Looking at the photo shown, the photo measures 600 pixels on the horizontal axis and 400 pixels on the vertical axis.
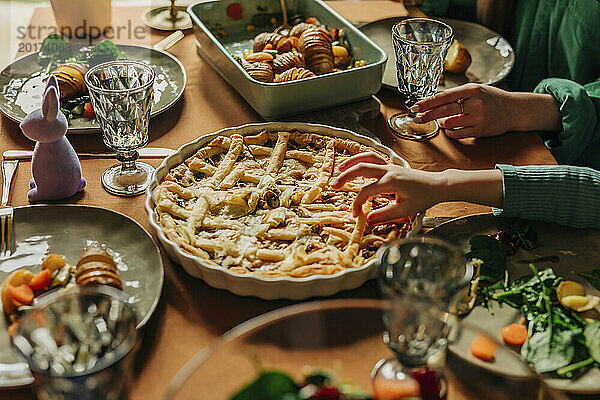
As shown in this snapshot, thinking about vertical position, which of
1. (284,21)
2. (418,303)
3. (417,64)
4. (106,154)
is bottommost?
(106,154)

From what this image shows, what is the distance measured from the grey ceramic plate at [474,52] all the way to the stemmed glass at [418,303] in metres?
0.85

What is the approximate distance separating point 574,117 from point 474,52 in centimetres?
40

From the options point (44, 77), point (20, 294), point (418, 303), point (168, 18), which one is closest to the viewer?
point (418, 303)

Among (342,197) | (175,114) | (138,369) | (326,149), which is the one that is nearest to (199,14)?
(175,114)

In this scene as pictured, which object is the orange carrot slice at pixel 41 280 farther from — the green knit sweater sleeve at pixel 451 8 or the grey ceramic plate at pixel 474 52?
the green knit sweater sleeve at pixel 451 8

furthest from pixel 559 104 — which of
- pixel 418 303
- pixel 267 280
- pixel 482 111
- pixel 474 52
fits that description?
pixel 418 303

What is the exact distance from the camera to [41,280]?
3.25ft

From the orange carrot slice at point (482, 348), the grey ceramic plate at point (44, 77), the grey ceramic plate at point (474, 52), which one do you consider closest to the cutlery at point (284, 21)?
the grey ceramic plate at point (474, 52)

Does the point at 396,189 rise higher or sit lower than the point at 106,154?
higher

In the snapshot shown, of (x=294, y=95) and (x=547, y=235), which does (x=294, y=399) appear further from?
(x=294, y=95)

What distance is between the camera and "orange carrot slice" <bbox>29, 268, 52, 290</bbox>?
3.23ft

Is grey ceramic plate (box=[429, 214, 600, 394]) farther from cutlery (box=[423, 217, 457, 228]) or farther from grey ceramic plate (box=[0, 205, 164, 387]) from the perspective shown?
grey ceramic plate (box=[0, 205, 164, 387])

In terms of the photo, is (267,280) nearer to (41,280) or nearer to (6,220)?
(41,280)

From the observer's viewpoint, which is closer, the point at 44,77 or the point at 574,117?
the point at 574,117
